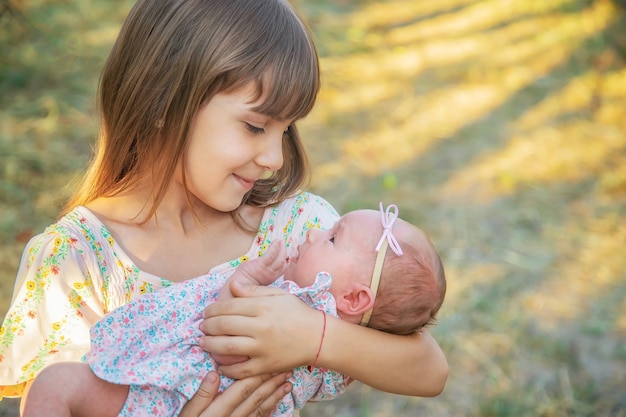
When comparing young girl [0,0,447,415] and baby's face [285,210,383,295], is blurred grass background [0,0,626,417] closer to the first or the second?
young girl [0,0,447,415]

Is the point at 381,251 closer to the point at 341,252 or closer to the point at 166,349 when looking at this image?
the point at 341,252

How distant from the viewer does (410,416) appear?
3168mm

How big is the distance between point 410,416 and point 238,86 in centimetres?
187

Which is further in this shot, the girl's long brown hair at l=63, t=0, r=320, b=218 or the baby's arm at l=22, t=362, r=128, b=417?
the girl's long brown hair at l=63, t=0, r=320, b=218

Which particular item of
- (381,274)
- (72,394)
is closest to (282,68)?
(381,274)

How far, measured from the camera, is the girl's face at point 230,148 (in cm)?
184

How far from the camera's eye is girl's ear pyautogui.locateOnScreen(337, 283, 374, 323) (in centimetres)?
186

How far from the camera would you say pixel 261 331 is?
5.78 ft

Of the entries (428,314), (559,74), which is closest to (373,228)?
(428,314)

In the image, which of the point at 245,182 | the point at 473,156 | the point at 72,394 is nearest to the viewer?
the point at 72,394

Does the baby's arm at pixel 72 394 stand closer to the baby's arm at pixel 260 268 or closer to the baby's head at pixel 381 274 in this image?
the baby's arm at pixel 260 268

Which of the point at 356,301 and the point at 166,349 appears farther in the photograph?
the point at 356,301

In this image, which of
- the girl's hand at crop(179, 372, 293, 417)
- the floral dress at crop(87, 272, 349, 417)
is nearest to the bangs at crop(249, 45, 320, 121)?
the floral dress at crop(87, 272, 349, 417)

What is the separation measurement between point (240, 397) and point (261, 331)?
0.17 meters
